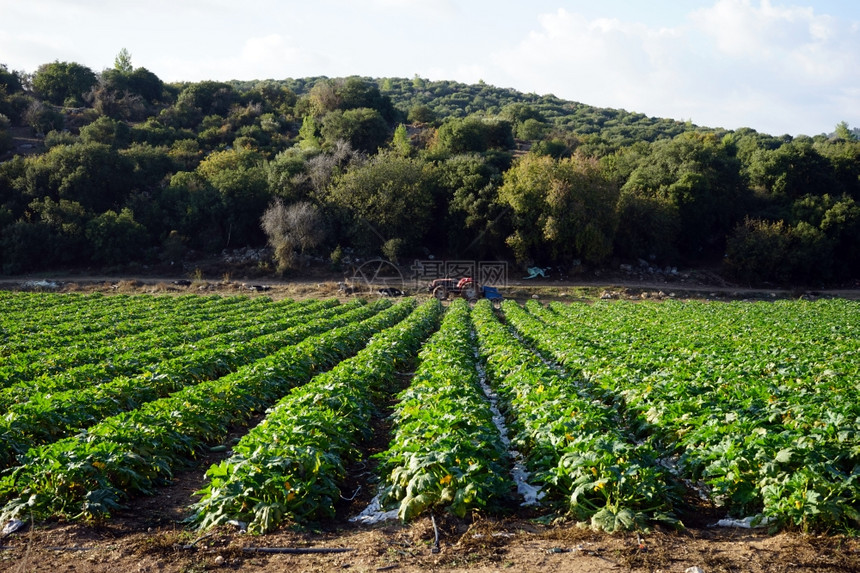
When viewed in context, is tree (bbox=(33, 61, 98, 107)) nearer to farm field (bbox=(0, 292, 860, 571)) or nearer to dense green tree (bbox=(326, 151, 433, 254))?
dense green tree (bbox=(326, 151, 433, 254))

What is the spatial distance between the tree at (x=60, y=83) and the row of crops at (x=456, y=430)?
78529 millimetres

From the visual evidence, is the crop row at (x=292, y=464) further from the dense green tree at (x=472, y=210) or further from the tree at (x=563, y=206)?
the dense green tree at (x=472, y=210)

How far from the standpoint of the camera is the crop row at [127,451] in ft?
19.3

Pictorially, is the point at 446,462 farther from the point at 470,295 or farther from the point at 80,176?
the point at 80,176

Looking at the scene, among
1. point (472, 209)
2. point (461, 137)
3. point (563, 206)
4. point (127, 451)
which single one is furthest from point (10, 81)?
point (127, 451)

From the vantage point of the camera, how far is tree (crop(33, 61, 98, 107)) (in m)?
77.1

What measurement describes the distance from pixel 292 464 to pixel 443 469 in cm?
169

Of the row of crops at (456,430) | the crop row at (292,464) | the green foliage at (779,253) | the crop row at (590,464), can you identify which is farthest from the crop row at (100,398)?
the green foliage at (779,253)

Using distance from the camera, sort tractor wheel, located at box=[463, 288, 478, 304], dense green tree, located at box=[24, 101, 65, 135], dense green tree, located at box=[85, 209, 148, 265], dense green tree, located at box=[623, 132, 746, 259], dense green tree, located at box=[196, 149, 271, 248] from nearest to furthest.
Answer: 1. tractor wheel, located at box=[463, 288, 478, 304]
2. dense green tree, located at box=[85, 209, 148, 265]
3. dense green tree, located at box=[623, 132, 746, 259]
4. dense green tree, located at box=[196, 149, 271, 248]
5. dense green tree, located at box=[24, 101, 65, 135]

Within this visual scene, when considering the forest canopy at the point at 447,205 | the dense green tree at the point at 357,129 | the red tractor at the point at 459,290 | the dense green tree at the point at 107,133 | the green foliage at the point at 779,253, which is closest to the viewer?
the red tractor at the point at 459,290

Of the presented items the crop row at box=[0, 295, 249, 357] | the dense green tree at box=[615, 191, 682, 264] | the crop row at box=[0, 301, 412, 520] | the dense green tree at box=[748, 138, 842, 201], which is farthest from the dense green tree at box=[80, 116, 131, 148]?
the dense green tree at box=[748, 138, 842, 201]

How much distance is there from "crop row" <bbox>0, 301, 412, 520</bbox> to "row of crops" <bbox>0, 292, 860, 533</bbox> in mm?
27

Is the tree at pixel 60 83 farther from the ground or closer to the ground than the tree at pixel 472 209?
farther from the ground

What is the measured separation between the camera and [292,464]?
6.04 metres
